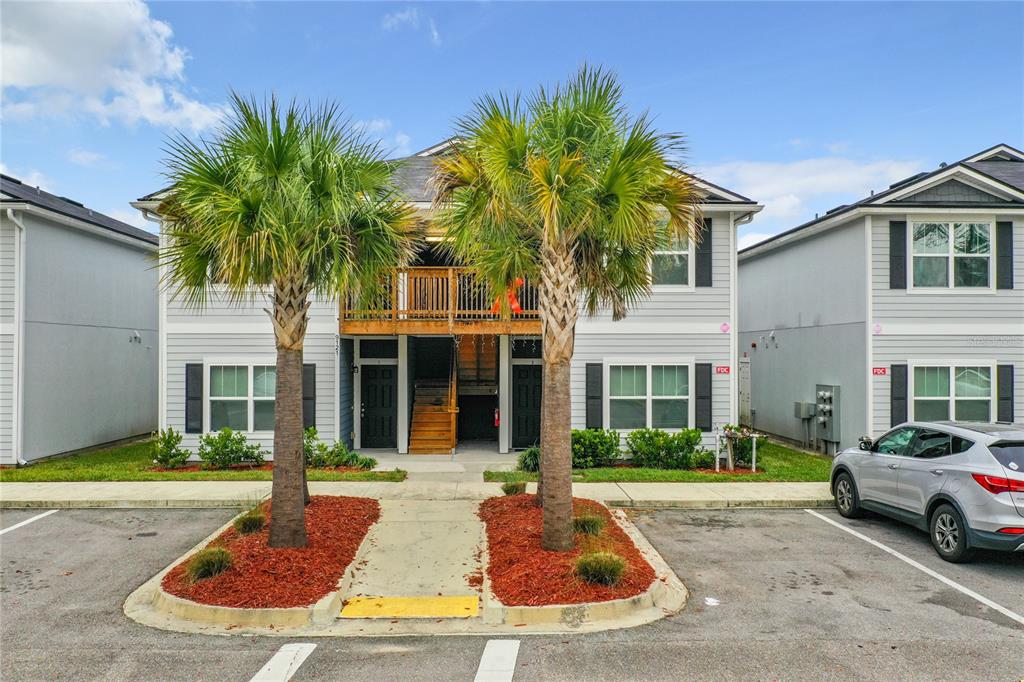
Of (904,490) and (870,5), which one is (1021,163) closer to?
(870,5)

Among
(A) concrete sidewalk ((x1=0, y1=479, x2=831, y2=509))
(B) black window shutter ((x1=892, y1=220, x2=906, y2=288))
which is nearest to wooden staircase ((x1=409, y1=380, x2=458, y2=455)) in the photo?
(A) concrete sidewalk ((x1=0, y1=479, x2=831, y2=509))

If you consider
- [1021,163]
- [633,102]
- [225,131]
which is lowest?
[225,131]

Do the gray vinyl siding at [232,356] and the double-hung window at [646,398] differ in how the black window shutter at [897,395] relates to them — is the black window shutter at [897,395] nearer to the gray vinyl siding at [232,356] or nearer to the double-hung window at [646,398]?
the double-hung window at [646,398]

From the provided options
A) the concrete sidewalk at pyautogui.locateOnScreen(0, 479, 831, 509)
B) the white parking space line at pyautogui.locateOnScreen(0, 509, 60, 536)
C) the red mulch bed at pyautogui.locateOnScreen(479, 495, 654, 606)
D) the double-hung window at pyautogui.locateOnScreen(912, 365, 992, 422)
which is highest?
the double-hung window at pyautogui.locateOnScreen(912, 365, 992, 422)

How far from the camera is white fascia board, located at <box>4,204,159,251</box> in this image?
13.4 meters

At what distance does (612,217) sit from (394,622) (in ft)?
15.7

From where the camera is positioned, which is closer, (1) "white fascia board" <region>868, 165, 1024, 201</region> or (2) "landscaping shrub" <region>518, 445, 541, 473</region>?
(2) "landscaping shrub" <region>518, 445, 541, 473</region>

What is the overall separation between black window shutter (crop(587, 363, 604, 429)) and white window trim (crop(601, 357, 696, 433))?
0.10ft

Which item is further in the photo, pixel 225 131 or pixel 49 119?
pixel 49 119

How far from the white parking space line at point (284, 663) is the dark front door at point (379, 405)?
1019 centimetres

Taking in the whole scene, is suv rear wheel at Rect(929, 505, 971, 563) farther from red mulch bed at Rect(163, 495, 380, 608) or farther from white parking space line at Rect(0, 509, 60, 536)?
white parking space line at Rect(0, 509, 60, 536)

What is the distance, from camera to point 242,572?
6.27 meters

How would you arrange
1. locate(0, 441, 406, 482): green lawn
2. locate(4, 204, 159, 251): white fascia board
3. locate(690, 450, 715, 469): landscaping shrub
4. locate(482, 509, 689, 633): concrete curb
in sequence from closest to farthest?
locate(482, 509, 689, 633): concrete curb < locate(0, 441, 406, 482): green lawn < locate(690, 450, 715, 469): landscaping shrub < locate(4, 204, 159, 251): white fascia board

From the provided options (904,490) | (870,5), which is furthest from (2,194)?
(870,5)
